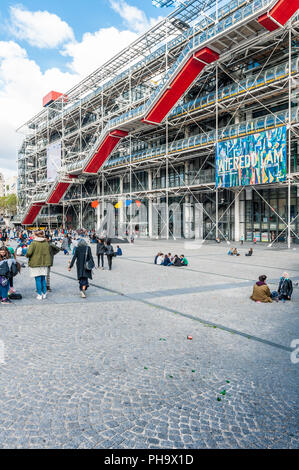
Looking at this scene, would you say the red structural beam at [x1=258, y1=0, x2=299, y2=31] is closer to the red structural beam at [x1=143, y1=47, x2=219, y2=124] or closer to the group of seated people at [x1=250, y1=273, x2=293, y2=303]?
the red structural beam at [x1=143, y1=47, x2=219, y2=124]

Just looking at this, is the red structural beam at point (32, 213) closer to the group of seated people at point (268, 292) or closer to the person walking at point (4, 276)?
the person walking at point (4, 276)

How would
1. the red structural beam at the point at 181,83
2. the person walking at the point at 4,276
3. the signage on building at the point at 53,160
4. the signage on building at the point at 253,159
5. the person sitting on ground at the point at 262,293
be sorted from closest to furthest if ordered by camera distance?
1. the person walking at the point at 4,276
2. the person sitting on ground at the point at 262,293
3. the signage on building at the point at 253,159
4. the red structural beam at the point at 181,83
5. the signage on building at the point at 53,160

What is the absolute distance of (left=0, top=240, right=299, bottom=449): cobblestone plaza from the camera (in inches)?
116

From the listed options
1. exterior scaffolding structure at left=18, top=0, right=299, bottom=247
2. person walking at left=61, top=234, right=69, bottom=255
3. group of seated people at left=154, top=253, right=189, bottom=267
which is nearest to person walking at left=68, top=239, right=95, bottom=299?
group of seated people at left=154, top=253, right=189, bottom=267

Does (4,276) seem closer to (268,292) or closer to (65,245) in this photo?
(268,292)

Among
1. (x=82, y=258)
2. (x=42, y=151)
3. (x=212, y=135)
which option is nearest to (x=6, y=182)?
(x=42, y=151)

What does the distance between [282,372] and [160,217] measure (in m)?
31.9

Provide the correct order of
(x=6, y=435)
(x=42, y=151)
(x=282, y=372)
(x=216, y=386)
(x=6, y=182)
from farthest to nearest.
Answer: (x=6, y=182) → (x=42, y=151) → (x=282, y=372) → (x=216, y=386) → (x=6, y=435)

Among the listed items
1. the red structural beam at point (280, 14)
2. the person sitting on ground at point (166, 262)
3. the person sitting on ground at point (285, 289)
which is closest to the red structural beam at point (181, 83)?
the red structural beam at point (280, 14)

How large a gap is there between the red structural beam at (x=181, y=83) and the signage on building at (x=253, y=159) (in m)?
5.78

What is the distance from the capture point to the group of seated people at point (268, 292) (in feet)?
26.1

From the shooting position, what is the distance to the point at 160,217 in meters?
35.9
